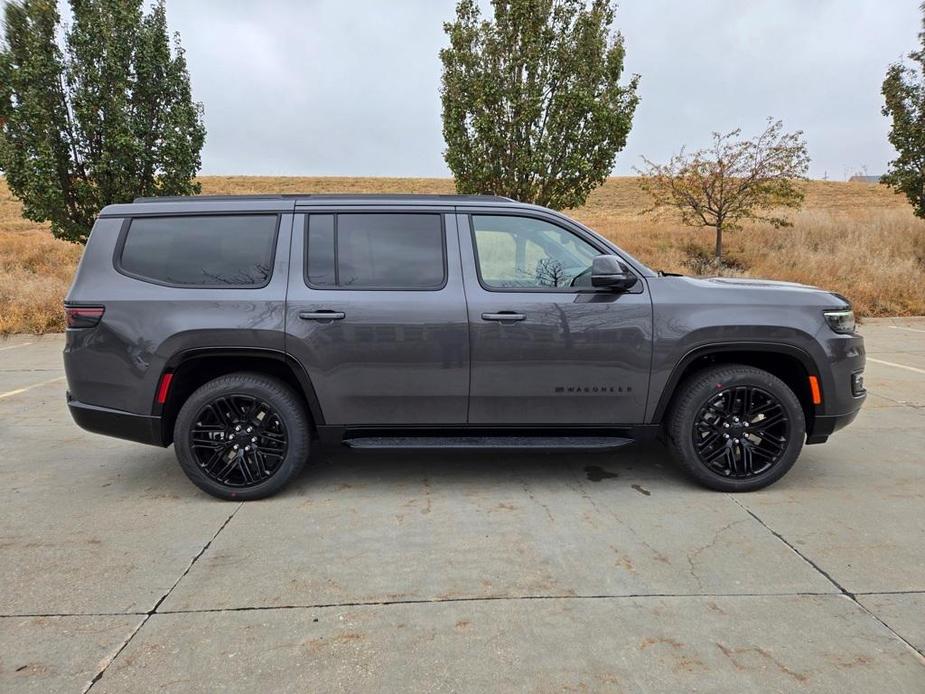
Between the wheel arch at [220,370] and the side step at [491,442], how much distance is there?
1.24ft

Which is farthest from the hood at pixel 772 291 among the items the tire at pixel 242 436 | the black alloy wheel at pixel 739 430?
the tire at pixel 242 436

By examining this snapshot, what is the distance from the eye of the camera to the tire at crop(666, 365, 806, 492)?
145 inches

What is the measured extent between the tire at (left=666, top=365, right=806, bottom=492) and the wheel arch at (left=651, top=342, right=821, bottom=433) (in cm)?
9

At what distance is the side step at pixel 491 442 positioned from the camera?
3.65 metres

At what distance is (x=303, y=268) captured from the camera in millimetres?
3662

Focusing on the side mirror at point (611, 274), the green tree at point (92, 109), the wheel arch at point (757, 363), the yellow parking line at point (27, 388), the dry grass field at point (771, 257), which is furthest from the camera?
the dry grass field at point (771, 257)

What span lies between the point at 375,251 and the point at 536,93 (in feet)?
26.2

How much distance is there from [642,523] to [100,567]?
9.42 ft

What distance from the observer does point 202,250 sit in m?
3.69

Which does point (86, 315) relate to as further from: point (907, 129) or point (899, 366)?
point (907, 129)

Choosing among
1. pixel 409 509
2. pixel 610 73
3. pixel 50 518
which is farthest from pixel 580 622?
pixel 610 73

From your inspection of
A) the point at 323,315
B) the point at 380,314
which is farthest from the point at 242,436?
the point at 380,314

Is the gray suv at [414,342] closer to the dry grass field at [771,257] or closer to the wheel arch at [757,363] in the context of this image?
the wheel arch at [757,363]

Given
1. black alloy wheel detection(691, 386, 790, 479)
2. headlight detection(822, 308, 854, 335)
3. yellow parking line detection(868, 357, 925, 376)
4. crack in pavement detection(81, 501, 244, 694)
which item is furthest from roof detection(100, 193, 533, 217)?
yellow parking line detection(868, 357, 925, 376)
